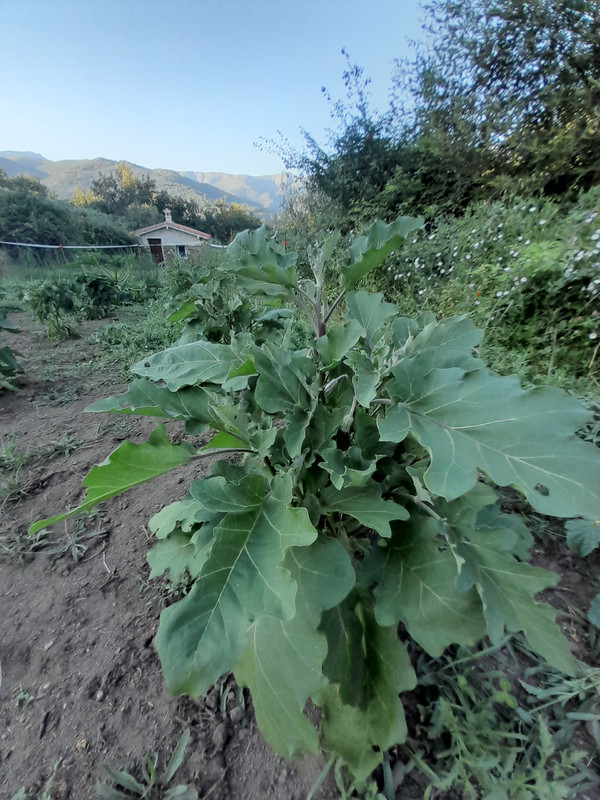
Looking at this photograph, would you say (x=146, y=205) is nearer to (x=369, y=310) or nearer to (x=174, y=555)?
(x=369, y=310)

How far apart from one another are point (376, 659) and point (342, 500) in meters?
0.37

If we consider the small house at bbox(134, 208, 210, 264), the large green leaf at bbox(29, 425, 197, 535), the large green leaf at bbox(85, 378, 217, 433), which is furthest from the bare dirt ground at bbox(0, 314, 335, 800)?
the small house at bbox(134, 208, 210, 264)

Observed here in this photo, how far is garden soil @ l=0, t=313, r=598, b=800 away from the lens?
877mm

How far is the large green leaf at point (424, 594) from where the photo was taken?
0.74 meters

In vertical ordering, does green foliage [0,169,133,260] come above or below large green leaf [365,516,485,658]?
below

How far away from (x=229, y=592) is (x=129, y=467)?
0.38 meters

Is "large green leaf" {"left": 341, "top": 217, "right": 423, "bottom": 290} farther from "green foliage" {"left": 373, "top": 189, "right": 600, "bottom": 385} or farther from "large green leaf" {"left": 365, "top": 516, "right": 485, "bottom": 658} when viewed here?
"green foliage" {"left": 373, "top": 189, "right": 600, "bottom": 385}

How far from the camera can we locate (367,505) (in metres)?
0.82

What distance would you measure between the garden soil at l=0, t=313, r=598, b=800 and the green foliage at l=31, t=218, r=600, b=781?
0.95 ft

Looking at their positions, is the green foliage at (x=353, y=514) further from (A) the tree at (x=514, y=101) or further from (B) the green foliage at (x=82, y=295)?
(A) the tree at (x=514, y=101)

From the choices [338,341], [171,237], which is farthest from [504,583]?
[171,237]

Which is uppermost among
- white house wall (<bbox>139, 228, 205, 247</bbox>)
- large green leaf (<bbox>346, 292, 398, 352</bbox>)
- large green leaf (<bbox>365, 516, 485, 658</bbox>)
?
large green leaf (<bbox>346, 292, 398, 352</bbox>)

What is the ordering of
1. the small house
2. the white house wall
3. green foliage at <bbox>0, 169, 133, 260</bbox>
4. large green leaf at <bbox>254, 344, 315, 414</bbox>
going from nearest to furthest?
large green leaf at <bbox>254, 344, 315, 414</bbox> < green foliage at <bbox>0, 169, 133, 260</bbox> < the small house < the white house wall

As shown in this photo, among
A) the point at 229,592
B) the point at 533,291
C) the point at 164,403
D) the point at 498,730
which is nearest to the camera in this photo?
the point at 229,592
